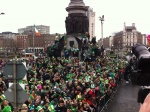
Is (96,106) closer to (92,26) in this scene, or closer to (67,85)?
(67,85)

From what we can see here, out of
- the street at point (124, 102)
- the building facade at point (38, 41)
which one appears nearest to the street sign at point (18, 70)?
the street at point (124, 102)

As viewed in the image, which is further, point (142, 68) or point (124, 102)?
point (124, 102)

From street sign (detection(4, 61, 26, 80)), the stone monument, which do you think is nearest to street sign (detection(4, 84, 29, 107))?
street sign (detection(4, 61, 26, 80))

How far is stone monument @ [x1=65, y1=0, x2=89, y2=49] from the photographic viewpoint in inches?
1550

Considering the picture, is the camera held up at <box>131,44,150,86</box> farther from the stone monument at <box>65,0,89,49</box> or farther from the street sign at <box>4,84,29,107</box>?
the stone monument at <box>65,0,89,49</box>

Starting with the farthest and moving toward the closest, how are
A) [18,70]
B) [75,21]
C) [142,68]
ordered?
1. [75,21]
2. [18,70]
3. [142,68]

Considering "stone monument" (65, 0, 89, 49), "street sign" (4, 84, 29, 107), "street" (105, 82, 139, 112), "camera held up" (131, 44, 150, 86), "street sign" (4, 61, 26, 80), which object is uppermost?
"stone monument" (65, 0, 89, 49)

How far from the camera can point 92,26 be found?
18288 centimetres

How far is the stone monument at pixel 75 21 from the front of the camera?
129ft

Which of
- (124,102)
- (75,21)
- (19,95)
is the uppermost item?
(75,21)

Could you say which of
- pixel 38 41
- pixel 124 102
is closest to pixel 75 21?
pixel 124 102

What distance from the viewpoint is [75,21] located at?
39219 mm

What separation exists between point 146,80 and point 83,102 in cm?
994

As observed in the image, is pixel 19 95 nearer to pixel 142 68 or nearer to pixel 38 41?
pixel 142 68
